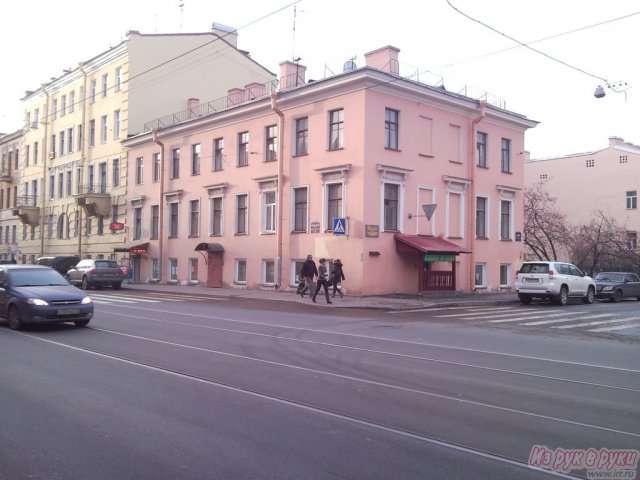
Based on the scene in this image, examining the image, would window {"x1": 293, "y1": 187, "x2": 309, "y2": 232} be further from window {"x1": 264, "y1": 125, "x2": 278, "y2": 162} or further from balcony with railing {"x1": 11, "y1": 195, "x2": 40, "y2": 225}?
balcony with railing {"x1": 11, "y1": 195, "x2": 40, "y2": 225}

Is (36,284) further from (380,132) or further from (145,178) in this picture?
(145,178)

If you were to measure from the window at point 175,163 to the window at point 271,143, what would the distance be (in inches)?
333

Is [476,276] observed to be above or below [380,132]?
below

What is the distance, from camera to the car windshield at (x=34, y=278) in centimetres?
1344

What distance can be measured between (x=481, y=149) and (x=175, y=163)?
18.0 m

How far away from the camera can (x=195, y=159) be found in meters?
34.1

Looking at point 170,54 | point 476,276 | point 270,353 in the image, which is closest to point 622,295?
point 476,276

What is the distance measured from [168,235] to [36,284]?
22.4 m

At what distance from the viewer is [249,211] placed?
98.1 feet

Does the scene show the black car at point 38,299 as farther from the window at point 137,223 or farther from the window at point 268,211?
the window at point 137,223

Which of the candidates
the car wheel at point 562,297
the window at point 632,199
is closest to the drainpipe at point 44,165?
the car wheel at point 562,297

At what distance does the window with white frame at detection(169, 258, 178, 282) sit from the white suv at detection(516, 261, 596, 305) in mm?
20074

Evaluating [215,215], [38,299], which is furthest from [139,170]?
[38,299]

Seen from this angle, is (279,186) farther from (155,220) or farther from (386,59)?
(155,220)
